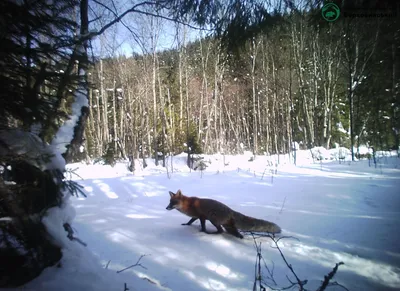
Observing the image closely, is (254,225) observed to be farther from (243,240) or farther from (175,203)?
(175,203)

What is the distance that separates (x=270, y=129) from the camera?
80.3 feet

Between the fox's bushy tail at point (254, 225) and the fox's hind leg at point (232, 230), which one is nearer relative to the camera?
the fox's bushy tail at point (254, 225)

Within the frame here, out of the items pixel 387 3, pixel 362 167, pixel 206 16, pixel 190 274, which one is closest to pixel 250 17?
pixel 206 16

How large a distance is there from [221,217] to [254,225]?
0.54 m

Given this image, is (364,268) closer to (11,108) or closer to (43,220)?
(43,220)

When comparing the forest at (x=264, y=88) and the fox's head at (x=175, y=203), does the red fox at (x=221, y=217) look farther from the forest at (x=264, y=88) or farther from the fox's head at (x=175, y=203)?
the forest at (x=264, y=88)

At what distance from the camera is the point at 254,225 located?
3738 mm

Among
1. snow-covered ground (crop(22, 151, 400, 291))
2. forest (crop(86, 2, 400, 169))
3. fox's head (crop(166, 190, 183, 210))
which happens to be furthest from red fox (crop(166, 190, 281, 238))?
forest (crop(86, 2, 400, 169))

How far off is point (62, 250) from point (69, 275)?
314 mm

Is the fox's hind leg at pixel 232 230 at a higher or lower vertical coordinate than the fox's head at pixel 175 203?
lower

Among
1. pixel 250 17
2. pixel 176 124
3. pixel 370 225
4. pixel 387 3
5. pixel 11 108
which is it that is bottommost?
pixel 370 225

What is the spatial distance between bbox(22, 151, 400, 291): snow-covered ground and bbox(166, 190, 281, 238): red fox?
0.18 m

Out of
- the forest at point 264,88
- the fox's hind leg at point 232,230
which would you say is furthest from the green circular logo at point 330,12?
the fox's hind leg at point 232,230

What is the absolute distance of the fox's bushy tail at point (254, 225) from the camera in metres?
3.67
